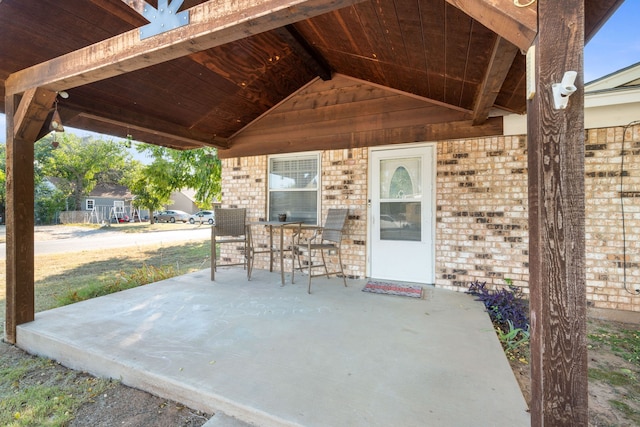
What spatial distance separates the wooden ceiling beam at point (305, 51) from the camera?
116 inches

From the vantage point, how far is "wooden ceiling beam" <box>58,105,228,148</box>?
129 inches

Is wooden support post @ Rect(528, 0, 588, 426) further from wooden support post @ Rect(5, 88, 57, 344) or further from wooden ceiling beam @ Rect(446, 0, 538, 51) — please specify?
wooden support post @ Rect(5, 88, 57, 344)

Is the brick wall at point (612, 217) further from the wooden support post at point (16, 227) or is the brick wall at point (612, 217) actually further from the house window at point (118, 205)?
the house window at point (118, 205)

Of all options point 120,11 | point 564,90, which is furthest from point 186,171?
point 564,90

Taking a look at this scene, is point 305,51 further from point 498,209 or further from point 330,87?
point 498,209

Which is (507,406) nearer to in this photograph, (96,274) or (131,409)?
(131,409)

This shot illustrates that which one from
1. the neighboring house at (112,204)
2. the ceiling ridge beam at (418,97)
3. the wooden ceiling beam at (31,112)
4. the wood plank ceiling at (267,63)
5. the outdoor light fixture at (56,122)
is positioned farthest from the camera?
the neighboring house at (112,204)

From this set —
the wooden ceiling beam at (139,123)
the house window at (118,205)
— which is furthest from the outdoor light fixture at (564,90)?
the house window at (118,205)

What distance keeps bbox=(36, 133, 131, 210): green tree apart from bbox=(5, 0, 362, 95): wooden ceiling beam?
19624 mm

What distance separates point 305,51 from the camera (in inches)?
133

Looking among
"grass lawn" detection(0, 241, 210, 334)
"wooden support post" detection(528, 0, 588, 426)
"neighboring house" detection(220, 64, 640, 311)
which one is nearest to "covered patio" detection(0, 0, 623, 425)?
"wooden support post" detection(528, 0, 588, 426)

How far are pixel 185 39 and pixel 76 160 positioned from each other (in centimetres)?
2347

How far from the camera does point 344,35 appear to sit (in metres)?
2.91

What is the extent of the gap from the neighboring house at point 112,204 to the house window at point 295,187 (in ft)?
68.6
